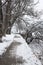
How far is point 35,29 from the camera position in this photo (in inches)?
933

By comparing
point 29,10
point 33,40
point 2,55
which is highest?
point 2,55

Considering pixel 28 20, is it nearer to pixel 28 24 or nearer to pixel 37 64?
pixel 28 24

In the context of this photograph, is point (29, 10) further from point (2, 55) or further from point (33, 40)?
point (2, 55)

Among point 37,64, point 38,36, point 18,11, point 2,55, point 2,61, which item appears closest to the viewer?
point 37,64

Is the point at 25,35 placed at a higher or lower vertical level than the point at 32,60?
lower

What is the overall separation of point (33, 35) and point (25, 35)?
1230mm

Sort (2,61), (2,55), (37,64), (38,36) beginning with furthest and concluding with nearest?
(38,36)
(2,55)
(2,61)
(37,64)

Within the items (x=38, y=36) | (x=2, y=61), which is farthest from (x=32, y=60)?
(x=38, y=36)

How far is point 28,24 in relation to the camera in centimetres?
2530

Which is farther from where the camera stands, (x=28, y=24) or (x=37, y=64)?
(x=28, y=24)

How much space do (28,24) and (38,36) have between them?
128 inches

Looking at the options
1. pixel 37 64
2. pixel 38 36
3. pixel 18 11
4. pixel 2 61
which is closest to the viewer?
pixel 37 64

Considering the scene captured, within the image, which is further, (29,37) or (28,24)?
(28,24)

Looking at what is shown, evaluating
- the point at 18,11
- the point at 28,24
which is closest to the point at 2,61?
the point at 18,11
